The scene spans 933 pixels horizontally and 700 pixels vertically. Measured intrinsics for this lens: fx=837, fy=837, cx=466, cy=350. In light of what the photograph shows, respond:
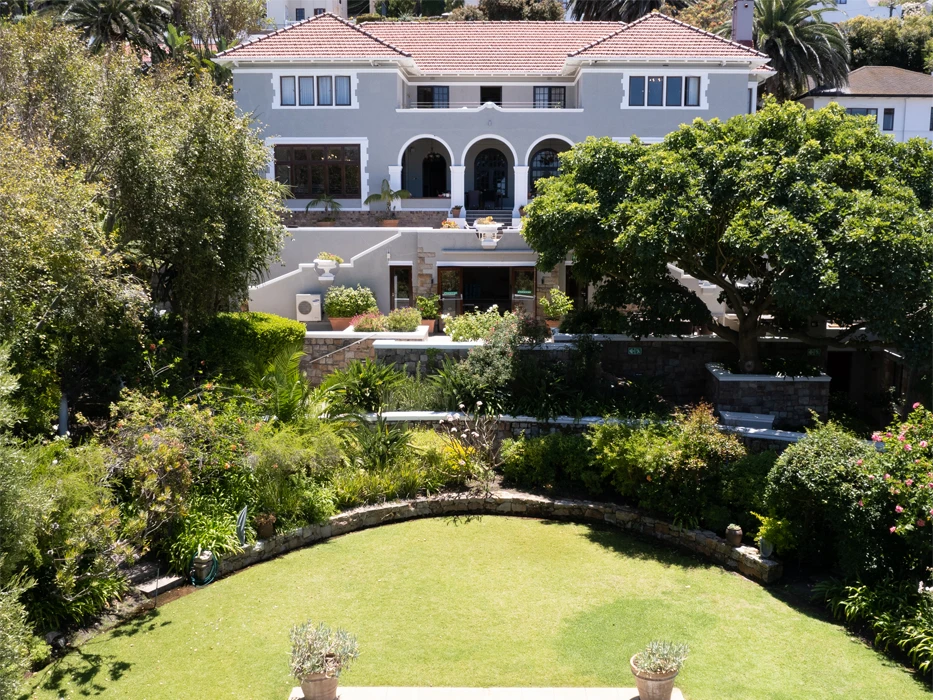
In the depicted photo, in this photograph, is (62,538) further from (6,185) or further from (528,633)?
(528,633)

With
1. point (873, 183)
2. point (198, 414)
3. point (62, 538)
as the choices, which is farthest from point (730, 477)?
point (62, 538)

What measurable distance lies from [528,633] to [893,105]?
42.9 meters

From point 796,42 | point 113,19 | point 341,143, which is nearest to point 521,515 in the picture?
point 341,143

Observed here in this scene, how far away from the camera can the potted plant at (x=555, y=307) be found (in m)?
22.8

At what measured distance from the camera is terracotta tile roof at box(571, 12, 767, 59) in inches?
1217

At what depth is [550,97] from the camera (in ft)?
114

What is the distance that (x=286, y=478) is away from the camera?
14.9m

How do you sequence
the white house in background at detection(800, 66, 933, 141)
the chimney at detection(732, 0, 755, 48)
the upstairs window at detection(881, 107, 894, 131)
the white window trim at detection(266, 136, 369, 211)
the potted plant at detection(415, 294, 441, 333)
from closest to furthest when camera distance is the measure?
the potted plant at detection(415, 294, 441, 333), the white window trim at detection(266, 136, 369, 211), the chimney at detection(732, 0, 755, 48), the white house in background at detection(800, 66, 933, 141), the upstairs window at detection(881, 107, 894, 131)

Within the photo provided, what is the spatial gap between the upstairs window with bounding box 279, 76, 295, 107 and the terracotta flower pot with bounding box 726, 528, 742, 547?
24311 mm

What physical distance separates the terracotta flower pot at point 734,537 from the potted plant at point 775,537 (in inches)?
14.2

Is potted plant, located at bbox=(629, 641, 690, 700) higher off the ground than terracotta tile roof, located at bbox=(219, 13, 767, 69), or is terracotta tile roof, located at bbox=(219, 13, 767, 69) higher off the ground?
terracotta tile roof, located at bbox=(219, 13, 767, 69)

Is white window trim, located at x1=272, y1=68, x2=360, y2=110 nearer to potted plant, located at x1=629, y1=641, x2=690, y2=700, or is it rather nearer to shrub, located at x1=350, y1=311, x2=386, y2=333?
shrub, located at x1=350, y1=311, x2=386, y2=333

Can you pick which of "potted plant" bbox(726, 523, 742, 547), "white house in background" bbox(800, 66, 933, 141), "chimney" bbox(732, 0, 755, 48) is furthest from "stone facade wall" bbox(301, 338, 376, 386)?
"white house in background" bbox(800, 66, 933, 141)

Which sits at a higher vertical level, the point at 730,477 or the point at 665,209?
the point at 665,209
